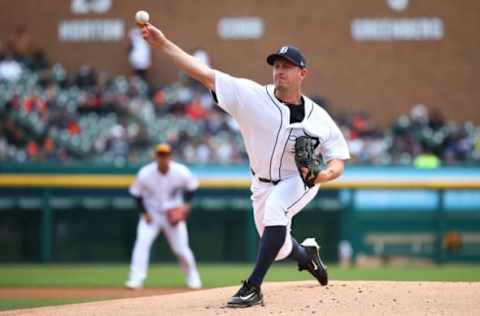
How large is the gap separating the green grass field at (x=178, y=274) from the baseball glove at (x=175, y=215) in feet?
2.33

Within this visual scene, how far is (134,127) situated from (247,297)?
37.5 feet

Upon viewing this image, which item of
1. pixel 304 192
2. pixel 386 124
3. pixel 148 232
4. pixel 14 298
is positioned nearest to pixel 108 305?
pixel 304 192

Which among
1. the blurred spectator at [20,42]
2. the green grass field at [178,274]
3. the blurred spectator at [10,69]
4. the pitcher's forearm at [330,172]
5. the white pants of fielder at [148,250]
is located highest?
the blurred spectator at [20,42]

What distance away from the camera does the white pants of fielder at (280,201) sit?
6.92m

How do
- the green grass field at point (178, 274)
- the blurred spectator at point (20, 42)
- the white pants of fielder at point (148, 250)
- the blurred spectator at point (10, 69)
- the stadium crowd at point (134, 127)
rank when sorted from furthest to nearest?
the blurred spectator at point (20, 42), the blurred spectator at point (10, 69), the stadium crowd at point (134, 127), the green grass field at point (178, 274), the white pants of fielder at point (148, 250)

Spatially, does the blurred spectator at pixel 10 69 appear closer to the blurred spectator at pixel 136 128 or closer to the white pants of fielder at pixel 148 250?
the blurred spectator at pixel 136 128

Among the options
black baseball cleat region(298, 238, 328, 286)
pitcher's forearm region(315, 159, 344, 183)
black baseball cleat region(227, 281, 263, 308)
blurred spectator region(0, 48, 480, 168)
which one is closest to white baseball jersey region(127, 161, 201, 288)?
blurred spectator region(0, 48, 480, 168)

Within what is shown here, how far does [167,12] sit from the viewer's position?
2100 cm

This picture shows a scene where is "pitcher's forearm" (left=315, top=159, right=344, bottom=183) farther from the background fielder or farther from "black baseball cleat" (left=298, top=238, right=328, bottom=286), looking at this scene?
the background fielder

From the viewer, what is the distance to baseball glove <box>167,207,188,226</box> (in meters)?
11.8

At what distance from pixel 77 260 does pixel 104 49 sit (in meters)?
7.29

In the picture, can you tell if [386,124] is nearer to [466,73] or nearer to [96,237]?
[466,73]

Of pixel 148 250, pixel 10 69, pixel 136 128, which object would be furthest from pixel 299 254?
pixel 10 69

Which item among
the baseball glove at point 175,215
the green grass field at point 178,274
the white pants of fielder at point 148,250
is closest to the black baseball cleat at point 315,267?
the green grass field at point 178,274
